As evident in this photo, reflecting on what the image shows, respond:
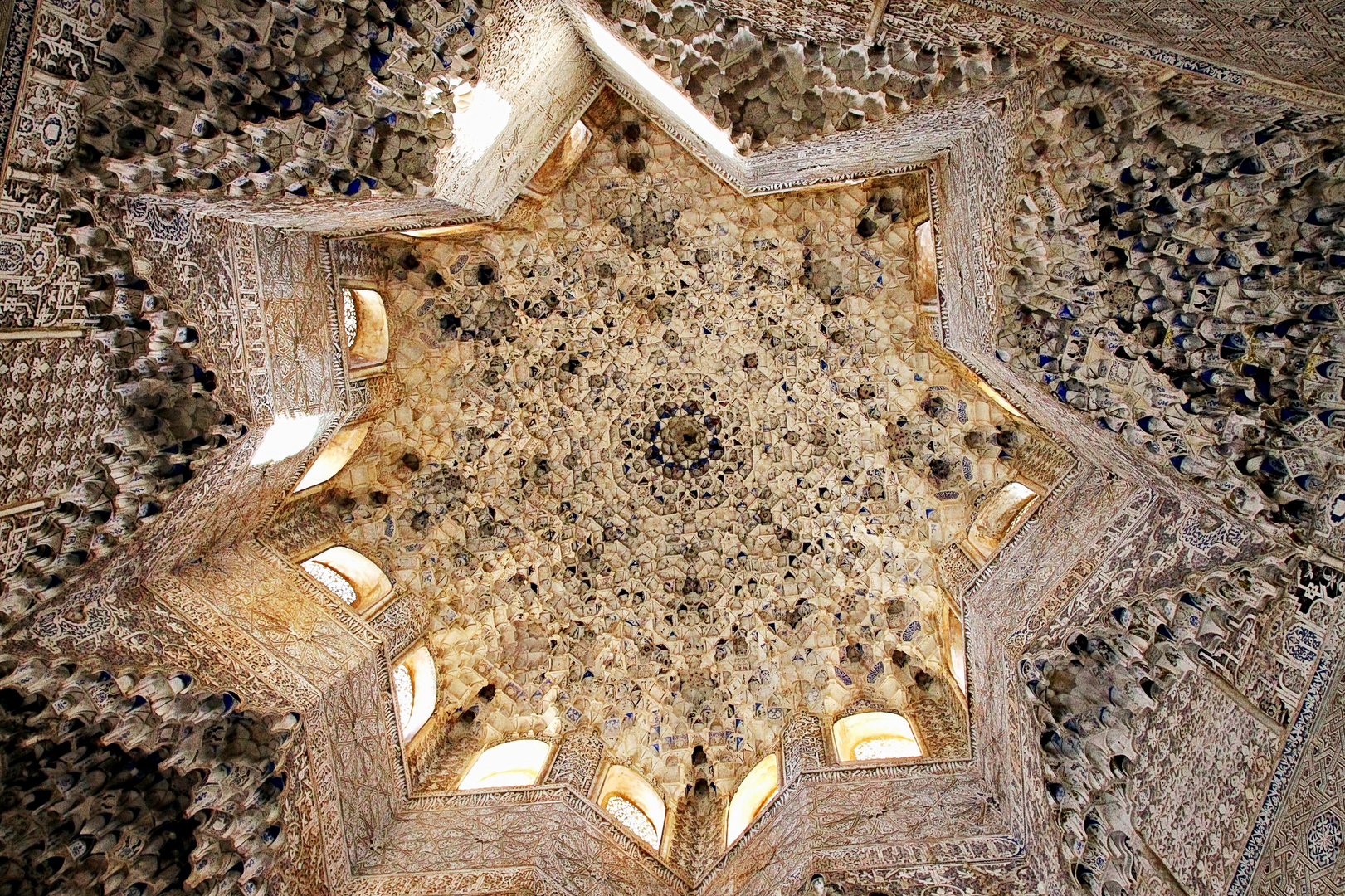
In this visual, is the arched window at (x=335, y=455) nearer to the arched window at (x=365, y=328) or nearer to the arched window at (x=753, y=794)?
the arched window at (x=365, y=328)

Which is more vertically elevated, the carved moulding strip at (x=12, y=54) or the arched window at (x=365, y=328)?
the carved moulding strip at (x=12, y=54)

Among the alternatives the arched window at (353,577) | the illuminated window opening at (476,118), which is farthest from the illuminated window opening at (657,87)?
the arched window at (353,577)

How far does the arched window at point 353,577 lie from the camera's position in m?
8.09

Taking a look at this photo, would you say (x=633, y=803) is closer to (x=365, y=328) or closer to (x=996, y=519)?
(x=996, y=519)

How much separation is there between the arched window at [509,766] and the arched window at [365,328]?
14.4ft

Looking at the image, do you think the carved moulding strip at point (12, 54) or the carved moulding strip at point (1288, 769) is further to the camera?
the carved moulding strip at point (1288, 769)

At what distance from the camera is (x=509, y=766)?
8.35m

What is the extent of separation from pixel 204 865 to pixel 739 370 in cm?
691

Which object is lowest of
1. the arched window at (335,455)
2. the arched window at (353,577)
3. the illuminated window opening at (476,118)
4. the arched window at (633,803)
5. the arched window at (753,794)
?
the arched window at (633,803)

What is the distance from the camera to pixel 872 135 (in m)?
5.82

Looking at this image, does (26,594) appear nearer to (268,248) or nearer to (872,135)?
(268,248)

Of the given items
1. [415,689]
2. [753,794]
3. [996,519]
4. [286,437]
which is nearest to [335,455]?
[286,437]

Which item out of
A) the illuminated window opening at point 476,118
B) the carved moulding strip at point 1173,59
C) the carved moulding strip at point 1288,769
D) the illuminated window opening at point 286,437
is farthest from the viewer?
the illuminated window opening at point 286,437

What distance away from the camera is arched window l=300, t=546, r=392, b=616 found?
809 centimetres
